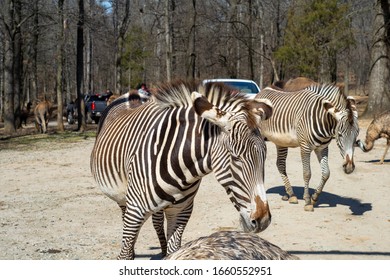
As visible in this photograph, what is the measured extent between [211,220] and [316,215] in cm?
184

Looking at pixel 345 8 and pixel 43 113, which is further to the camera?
pixel 345 8

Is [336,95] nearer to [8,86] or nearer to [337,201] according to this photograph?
[337,201]

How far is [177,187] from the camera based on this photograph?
173 inches

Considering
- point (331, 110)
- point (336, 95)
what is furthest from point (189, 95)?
point (336, 95)

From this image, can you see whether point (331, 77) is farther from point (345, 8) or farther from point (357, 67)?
point (357, 67)

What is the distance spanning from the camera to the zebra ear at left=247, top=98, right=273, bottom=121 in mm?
4215

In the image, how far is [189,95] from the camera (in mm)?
4430

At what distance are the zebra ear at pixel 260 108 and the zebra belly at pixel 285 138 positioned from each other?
5117 millimetres

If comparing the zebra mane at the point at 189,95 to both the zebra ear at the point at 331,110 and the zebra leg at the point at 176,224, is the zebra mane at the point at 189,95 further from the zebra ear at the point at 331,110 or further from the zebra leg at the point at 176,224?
the zebra ear at the point at 331,110

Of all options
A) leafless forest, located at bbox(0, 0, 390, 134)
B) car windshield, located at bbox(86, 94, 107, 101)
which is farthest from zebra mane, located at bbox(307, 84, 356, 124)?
car windshield, located at bbox(86, 94, 107, 101)

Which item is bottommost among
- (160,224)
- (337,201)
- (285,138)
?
(337,201)

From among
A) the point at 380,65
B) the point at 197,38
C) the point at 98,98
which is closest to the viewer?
the point at 380,65

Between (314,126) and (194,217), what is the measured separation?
2.69 metres
